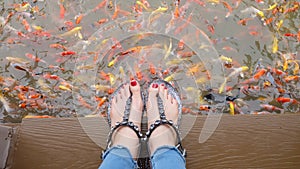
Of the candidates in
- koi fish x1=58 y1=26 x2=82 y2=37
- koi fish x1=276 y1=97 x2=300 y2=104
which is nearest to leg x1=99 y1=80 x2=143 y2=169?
koi fish x1=58 y1=26 x2=82 y2=37

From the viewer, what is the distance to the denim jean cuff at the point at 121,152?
116cm

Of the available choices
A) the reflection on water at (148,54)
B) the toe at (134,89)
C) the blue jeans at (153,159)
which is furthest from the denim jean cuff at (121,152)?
the reflection on water at (148,54)

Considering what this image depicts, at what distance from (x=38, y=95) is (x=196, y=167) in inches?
29.4

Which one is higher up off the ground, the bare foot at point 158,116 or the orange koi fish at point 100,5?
the orange koi fish at point 100,5

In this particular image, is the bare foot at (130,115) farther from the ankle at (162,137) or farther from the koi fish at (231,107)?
the koi fish at (231,107)

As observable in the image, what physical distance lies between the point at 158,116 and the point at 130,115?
104 millimetres

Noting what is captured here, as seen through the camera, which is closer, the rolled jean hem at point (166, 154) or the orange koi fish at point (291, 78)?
the rolled jean hem at point (166, 154)

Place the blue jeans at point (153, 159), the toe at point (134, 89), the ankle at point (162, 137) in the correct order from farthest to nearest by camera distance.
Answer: the toe at point (134, 89) < the ankle at point (162, 137) < the blue jeans at point (153, 159)

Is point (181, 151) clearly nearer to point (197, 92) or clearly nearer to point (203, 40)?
point (197, 92)

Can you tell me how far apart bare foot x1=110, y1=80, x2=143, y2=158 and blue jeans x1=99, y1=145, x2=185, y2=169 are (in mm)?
49

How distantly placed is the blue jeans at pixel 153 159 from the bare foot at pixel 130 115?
0.16ft

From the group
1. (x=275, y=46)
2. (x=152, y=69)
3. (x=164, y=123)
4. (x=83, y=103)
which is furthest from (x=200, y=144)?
(x=275, y=46)

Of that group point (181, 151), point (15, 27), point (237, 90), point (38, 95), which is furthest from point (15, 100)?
point (237, 90)

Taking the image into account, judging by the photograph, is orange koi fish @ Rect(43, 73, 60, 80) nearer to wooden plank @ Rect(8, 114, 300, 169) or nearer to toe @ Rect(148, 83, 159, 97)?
wooden plank @ Rect(8, 114, 300, 169)
